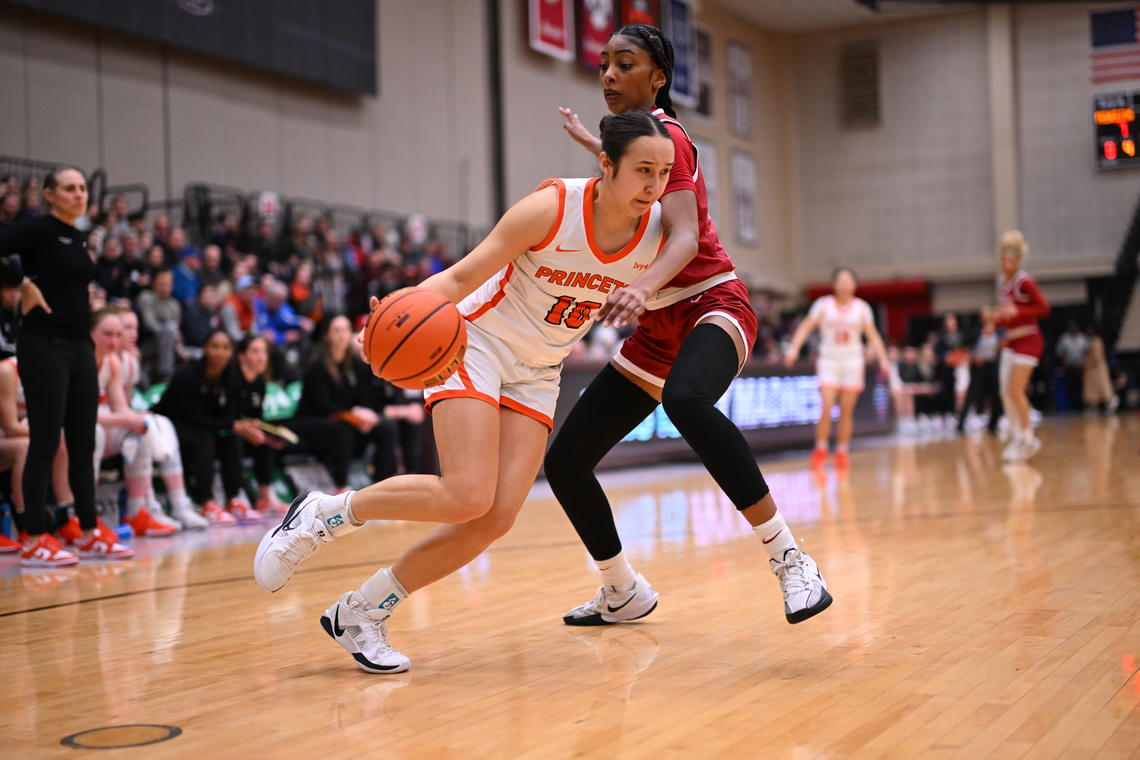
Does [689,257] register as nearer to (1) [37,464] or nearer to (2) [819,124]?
(1) [37,464]

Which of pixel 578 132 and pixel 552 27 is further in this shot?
pixel 552 27

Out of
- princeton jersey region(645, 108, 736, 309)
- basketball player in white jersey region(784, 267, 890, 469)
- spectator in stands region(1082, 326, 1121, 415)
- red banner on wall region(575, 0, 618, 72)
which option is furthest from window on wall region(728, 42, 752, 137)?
princeton jersey region(645, 108, 736, 309)

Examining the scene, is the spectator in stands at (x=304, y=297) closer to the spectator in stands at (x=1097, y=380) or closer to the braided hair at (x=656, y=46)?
the braided hair at (x=656, y=46)

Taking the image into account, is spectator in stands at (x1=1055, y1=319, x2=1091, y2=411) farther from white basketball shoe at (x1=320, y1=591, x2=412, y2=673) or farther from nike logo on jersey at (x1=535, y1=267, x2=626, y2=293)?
white basketball shoe at (x1=320, y1=591, x2=412, y2=673)

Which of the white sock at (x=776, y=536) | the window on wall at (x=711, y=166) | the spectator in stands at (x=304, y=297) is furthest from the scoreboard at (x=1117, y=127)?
the white sock at (x=776, y=536)

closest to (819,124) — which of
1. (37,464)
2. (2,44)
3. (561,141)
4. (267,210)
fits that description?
(561,141)

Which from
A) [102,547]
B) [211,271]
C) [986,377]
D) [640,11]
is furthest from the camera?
[640,11]

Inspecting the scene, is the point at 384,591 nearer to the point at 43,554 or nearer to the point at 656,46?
the point at 656,46

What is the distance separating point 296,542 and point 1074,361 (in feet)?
68.9

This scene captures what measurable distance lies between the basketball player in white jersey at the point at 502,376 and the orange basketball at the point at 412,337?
0.18 metres

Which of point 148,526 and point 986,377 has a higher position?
point 986,377

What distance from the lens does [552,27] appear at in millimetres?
19797

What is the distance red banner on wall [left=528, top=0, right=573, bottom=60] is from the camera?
1944 cm

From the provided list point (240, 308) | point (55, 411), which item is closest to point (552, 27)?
point (240, 308)
